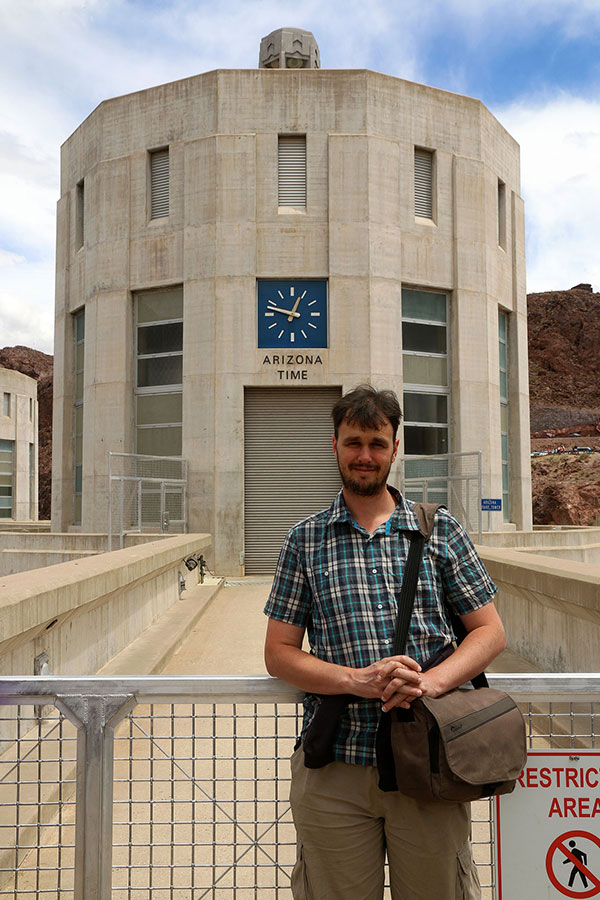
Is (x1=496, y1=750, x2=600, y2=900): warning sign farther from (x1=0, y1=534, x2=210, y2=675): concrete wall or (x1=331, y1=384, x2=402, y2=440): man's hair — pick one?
(x1=0, y1=534, x2=210, y2=675): concrete wall

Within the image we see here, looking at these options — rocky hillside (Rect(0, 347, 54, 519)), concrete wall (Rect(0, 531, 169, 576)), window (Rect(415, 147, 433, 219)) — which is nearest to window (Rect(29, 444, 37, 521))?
concrete wall (Rect(0, 531, 169, 576))

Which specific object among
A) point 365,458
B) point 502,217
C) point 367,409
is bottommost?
point 365,458

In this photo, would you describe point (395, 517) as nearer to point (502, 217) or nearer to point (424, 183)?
point (424, 183)

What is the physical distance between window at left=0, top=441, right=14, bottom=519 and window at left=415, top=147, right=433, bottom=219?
39.5m

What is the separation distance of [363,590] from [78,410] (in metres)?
23.5

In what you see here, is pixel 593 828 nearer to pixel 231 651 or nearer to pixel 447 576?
pixel 447 576

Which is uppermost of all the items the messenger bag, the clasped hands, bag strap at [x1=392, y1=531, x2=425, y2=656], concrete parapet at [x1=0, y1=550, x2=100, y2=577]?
bag strap at [x1=392, y1=531, x2=425, y2=656]

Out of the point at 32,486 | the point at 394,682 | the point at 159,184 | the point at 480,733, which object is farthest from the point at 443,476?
the point at 32,486

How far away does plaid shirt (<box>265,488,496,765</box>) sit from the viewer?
2689mm

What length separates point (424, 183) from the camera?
73.3 feet

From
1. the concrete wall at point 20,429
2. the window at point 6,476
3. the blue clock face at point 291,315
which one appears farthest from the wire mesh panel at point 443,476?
the window at point 6,476

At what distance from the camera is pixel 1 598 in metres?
4.94

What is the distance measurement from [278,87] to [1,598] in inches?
765

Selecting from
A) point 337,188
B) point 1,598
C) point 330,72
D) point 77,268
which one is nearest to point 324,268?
point 337,188
